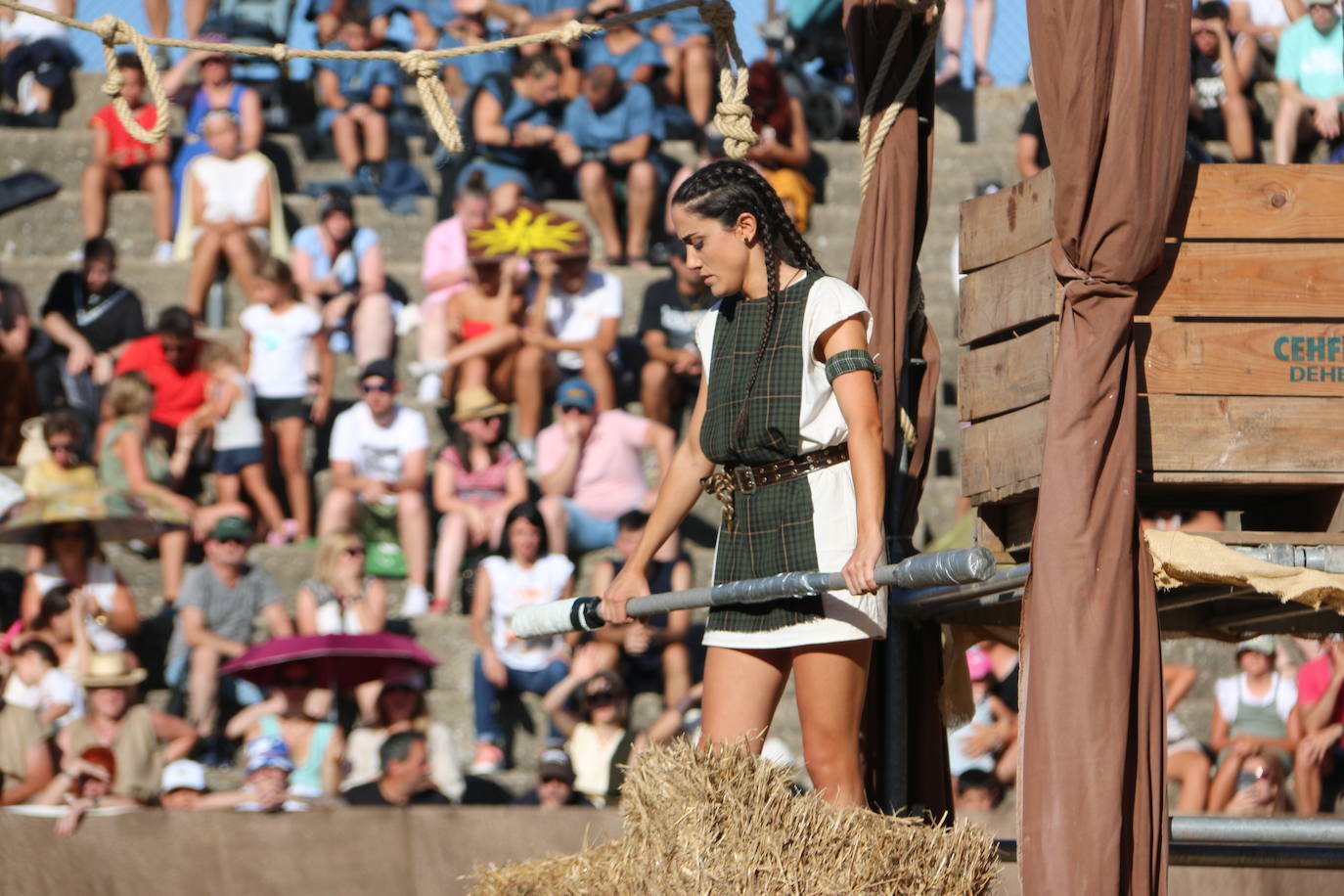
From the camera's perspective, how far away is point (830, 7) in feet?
40.8

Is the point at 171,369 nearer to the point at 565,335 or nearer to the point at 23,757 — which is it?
the point at 565,335

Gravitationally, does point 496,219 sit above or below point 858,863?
above

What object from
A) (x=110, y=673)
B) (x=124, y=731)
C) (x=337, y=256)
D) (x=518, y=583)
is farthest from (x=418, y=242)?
(x=124, y=731)

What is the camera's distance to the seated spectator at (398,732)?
8.17 meters

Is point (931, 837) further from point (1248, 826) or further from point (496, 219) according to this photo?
point (496, 219)

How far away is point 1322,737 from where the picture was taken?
27.7ft

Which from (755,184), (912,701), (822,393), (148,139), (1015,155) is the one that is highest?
(1015,155)

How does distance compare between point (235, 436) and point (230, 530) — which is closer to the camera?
point (230, 530)

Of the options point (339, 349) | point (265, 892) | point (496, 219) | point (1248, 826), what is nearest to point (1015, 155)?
point (496, 219)

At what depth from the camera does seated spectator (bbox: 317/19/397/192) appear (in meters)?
11.8

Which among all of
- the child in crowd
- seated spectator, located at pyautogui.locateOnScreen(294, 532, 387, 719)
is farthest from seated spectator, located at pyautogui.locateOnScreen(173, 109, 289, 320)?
seated spectator, located at pyautogui.locateOnScreen(294, 532, 387, 719)

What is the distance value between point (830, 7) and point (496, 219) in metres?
3.07

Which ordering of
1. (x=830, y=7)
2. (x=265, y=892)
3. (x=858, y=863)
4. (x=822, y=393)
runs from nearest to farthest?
(x=858, y=863) → (x=822, y=393) → (x=265, y=892) → (x=830, y=7)

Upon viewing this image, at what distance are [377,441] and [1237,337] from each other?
5912 millimetres
